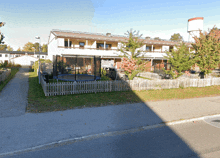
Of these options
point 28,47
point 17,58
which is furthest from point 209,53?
point 28,47

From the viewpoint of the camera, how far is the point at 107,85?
39.5 ft

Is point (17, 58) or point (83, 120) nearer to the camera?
point (83, 120)

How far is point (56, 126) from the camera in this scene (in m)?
6.05

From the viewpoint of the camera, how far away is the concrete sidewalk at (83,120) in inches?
203

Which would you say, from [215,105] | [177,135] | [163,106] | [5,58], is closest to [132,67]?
[163,106]

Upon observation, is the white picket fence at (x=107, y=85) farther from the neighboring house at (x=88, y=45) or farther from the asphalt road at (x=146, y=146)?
the neighboring house at (x=88, y=45)

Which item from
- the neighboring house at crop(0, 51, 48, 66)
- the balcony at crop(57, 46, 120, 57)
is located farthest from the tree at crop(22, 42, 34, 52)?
the balcony at crop(57, 46, 120, 57)

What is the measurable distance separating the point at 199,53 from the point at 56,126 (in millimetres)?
17448

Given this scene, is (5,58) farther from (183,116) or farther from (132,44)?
(183,116)

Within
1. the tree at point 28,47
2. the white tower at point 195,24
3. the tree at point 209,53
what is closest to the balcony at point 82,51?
the tree at point 209,53

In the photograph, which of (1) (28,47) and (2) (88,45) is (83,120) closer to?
(2) (88,45)

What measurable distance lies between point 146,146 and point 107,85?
7.43 meters

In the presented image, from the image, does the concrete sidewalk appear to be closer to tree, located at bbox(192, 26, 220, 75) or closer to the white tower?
tree, located at bbox(192, 26, 220, 75)

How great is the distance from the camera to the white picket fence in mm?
10644
